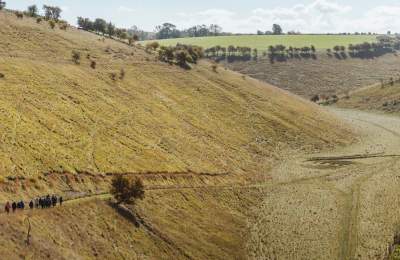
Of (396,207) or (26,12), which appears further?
(26,12)

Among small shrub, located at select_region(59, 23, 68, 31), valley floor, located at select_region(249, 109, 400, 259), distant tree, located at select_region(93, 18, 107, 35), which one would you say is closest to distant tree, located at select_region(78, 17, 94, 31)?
distant tree, located at select_region(93, 18, 107, 35)

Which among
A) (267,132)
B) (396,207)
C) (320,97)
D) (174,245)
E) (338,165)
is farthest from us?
(320,97)

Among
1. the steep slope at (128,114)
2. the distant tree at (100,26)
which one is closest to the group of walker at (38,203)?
the steep slope at (128,114)

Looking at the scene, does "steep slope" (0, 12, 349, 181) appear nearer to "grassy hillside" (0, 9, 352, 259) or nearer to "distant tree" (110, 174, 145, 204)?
"grassy hillside" (0, 9, 352, 259)

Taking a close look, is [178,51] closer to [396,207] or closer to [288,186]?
[288,186]

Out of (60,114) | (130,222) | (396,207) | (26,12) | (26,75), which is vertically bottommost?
(396,207)

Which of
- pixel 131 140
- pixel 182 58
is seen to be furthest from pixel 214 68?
pixel 131 140

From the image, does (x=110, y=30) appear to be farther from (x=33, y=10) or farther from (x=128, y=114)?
(x=128, y=114)

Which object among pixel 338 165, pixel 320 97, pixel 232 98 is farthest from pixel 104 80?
pixel 320 97
